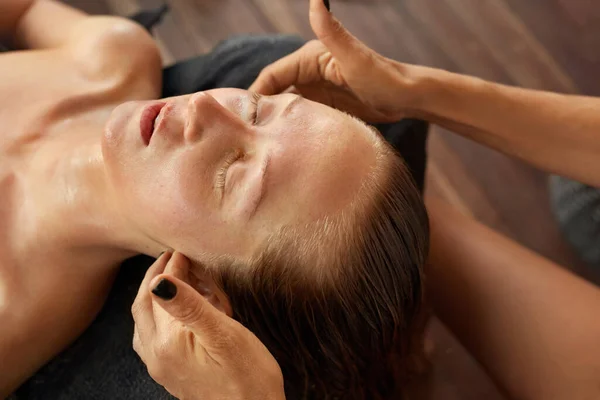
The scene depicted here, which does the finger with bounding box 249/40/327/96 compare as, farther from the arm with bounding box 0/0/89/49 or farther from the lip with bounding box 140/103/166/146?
the arm with bounding box 0/0/89/49

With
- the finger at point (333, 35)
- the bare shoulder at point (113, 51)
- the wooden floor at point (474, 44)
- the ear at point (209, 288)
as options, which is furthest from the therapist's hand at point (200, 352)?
the wooden floor at point (474, 44)

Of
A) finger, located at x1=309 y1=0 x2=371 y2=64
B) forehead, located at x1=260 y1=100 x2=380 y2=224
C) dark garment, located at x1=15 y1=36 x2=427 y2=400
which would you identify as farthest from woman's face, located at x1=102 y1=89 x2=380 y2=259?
dark garment, located at x1=15 y1=36 x2=427 y2=400

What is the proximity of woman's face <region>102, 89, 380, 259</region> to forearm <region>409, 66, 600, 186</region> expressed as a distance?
0.20 metres

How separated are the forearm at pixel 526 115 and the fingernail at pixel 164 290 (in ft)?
1.85

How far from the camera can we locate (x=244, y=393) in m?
0.64

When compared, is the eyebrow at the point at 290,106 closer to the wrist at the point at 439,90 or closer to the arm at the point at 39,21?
the wrist at the point at 439,90

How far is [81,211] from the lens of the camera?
3.02ft

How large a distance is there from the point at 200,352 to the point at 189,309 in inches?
2.9

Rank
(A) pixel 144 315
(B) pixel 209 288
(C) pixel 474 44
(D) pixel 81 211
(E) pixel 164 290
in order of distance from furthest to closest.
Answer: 1. (C) pixel 474 44
2. (D) pixel 81 211
3. (B) pixel 209 288
4. (A) pixel 144 315
5. (E) pixel 164 290

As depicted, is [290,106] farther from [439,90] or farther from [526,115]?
[526,115]

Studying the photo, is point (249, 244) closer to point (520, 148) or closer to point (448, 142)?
point (520, 148)

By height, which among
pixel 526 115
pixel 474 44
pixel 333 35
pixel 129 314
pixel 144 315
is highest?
pixel 333 35

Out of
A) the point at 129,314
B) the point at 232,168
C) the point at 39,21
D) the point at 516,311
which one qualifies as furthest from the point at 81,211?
the point at 516,311

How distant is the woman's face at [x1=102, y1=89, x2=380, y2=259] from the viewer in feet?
2.43
